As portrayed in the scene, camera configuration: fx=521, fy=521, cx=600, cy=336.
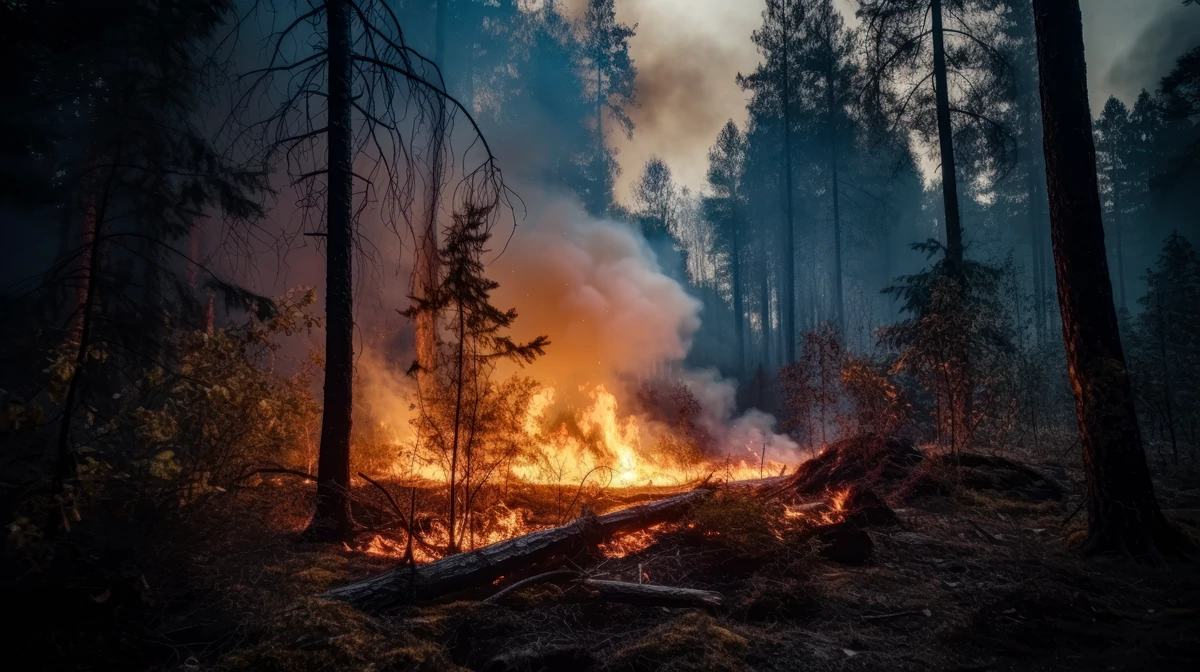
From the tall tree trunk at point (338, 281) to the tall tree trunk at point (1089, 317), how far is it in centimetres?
875

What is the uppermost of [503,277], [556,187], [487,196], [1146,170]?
[1146,170]

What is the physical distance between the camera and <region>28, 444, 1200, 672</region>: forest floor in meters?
3.55

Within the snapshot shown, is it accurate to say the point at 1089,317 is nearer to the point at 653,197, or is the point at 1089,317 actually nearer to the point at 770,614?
the point at 770,614

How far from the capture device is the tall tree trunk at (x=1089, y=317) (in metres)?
5.64

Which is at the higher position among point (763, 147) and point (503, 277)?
point (763, 147)

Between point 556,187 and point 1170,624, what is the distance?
89.0ft

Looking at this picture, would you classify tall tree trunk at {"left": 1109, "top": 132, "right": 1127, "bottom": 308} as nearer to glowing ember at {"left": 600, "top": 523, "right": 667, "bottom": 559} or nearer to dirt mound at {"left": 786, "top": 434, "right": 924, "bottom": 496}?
dirt mound at {"left": 786, "top": 434, "right": 924, "bottom": 496}

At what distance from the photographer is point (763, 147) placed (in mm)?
31422

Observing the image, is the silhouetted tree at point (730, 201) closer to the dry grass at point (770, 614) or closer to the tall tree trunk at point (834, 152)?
the tall tree trunk at point (834, 152)

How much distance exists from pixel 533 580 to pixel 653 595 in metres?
1.16

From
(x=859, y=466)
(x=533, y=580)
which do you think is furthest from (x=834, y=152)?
(x=533, y=580)

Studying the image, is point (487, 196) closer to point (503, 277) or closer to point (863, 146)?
point (503, 277)

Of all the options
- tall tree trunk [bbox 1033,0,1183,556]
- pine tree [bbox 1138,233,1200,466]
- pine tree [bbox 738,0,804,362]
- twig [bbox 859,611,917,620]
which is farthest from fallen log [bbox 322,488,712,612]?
pine tree [bbox 738,0,804,362]

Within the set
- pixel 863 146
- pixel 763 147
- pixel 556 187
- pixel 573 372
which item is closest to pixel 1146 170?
pixel 863 146
